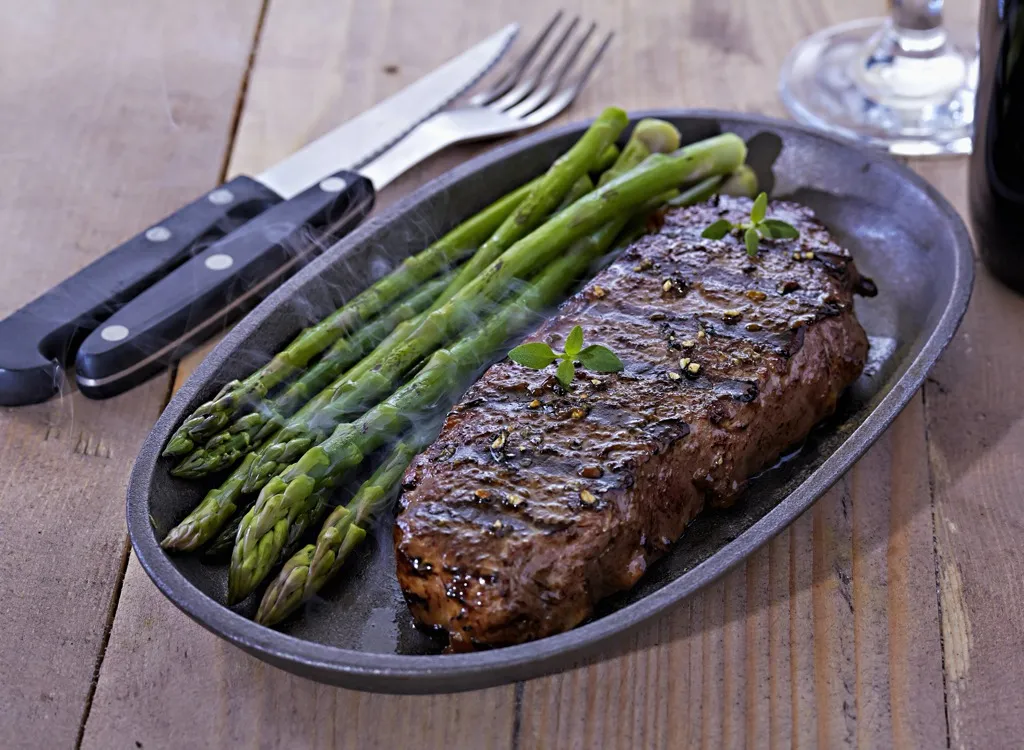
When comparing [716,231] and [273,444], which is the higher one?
[716,231]

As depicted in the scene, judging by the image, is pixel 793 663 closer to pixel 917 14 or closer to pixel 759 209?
pixel 759 209

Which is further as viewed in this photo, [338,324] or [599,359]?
[338,324]

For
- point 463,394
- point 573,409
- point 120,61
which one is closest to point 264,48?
point 120,61

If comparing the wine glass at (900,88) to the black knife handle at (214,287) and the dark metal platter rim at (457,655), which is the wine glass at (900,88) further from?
the black knife handle at (214,287)

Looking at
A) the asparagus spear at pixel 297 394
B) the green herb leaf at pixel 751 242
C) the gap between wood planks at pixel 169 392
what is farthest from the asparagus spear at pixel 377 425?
the green herb leaf at pixel 751 242

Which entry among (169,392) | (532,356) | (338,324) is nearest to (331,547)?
(532,356)
